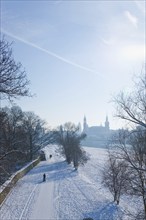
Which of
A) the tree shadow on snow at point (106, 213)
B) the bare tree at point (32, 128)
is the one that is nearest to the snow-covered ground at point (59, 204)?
the tree shadow on snow at point (106, 213)

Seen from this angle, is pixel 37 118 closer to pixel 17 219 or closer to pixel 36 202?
pixel 36 202

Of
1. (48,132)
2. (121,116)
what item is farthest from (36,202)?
(48,132)

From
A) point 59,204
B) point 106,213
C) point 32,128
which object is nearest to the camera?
point 106,213

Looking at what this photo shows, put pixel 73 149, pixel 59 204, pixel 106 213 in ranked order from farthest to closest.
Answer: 1. pixel 73 149
2. pixel 59 204
3. pixel 106 213

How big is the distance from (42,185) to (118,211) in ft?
39.0

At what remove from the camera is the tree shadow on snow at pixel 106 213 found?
2643 cm

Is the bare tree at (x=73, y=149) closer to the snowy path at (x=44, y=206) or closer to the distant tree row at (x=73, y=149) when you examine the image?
the distant tree row at (x=73, y=149)

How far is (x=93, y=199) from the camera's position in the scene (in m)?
32.2

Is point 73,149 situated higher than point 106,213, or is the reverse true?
point 73,149

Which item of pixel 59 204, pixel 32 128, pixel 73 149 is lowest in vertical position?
pixel 59 204

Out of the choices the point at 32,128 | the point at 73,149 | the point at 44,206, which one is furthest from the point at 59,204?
the point at 32,128

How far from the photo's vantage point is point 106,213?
27.8 m

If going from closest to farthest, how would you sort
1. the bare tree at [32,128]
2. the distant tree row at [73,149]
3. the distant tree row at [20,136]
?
the distant tree row at [20,136], the distant tree row at [73,149], the bare tree at [32,128]

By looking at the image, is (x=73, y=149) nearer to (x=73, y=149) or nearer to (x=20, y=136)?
(x=73, y=149)
